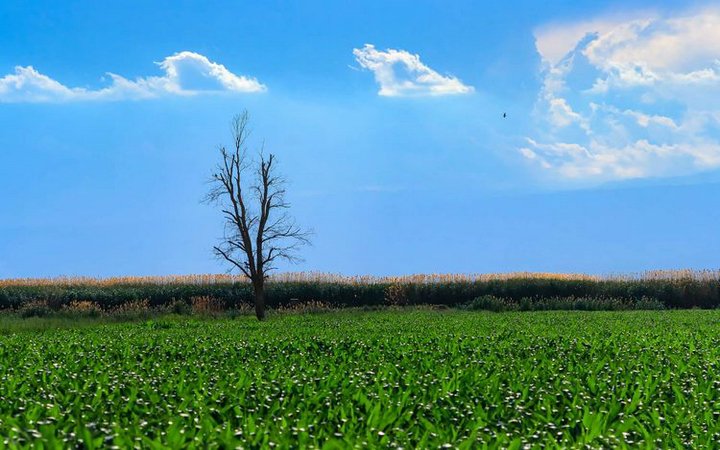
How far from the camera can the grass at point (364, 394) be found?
676 cm

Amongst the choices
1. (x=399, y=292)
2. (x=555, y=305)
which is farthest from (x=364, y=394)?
(x=399, y=292)

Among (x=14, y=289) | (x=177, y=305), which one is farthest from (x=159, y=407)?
(x=14, y=289)

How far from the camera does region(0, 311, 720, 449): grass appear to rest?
266 inches

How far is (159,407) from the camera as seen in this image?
317 inches

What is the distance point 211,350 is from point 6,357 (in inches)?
162

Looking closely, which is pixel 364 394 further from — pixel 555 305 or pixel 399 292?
pixel 399 292

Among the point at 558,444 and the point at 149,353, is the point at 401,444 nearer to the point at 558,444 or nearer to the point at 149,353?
the point at 558,444

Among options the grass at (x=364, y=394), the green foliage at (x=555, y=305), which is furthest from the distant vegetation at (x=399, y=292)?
the grass at (x=364, y=394)

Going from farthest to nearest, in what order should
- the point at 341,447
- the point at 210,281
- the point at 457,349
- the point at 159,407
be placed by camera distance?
→ the point at 210,281
the point at 457,349
the point at 159,407
the point at 341,447

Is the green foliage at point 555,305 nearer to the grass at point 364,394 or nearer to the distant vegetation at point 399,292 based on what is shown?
the distant vegetation at point 399,292

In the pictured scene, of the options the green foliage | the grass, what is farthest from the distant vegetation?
the grass

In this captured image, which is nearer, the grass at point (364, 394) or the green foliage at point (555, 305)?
the grass at point (364, 394)

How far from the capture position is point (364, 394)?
28.6 feet

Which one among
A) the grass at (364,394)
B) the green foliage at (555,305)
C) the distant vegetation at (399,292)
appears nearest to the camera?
the grass at (364,394)
